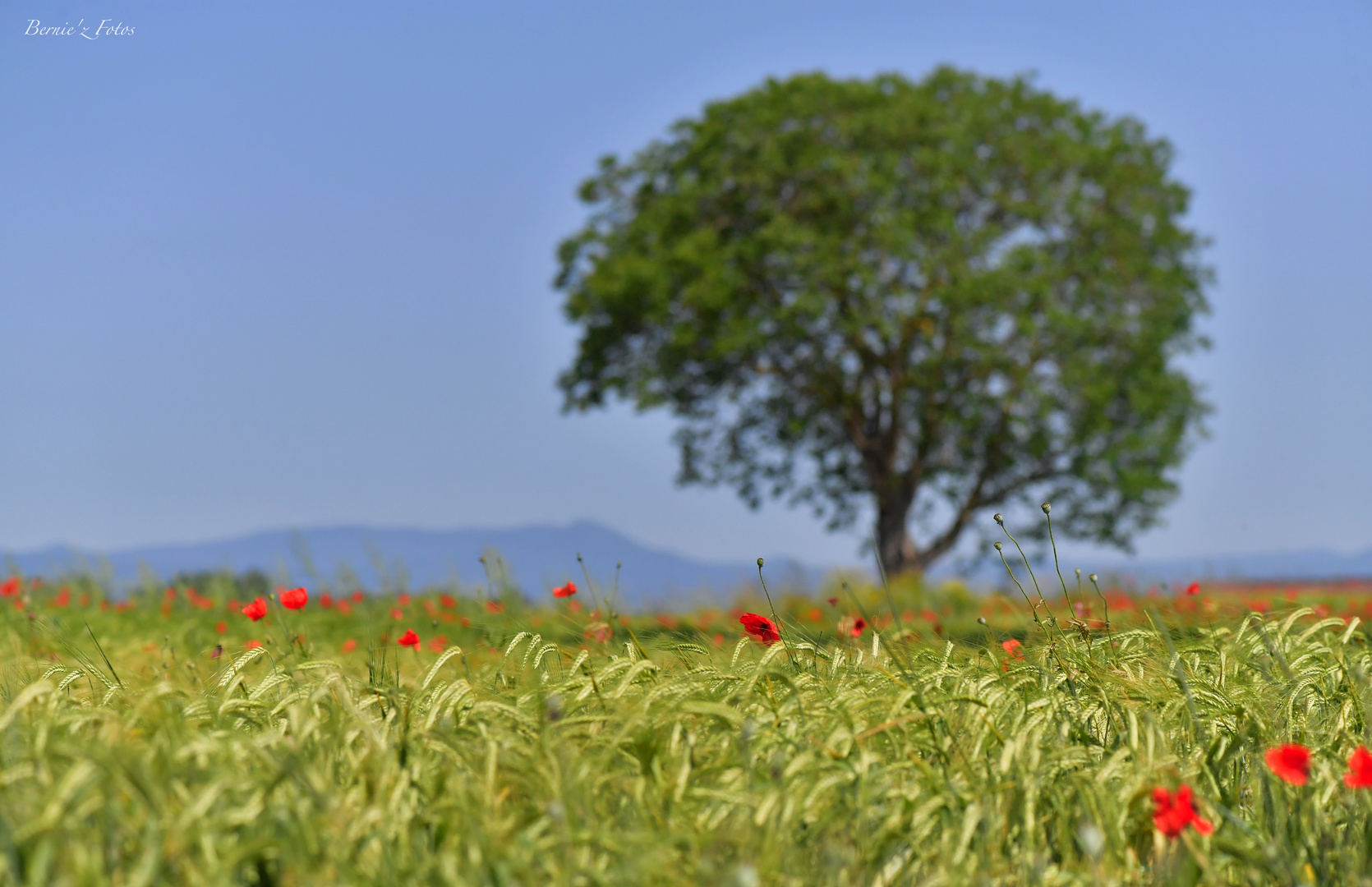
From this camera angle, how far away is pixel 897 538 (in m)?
20.0

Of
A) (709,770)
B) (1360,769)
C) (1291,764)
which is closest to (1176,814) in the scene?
(1291,764)

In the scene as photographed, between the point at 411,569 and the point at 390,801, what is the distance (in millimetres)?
7472

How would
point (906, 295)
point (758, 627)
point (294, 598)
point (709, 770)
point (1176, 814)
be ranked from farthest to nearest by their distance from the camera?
1. point (906, 295)
2. point (294, 598)
3. point (758, 627)
4. point (709, 770)
5. point (1176, 814)

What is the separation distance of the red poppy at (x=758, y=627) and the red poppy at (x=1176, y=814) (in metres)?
1.56

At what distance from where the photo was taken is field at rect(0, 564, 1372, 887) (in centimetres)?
272

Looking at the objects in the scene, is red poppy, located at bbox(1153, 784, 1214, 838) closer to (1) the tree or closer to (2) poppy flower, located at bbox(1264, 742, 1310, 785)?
(2) poppy flower, located at bbox(1264, 742, 1310, 785)

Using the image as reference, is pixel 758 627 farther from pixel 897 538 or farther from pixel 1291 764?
pixel 897 538

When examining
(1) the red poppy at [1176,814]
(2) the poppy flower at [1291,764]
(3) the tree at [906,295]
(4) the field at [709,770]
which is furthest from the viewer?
(3) the tree at [906,295]

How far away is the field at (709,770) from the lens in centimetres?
272

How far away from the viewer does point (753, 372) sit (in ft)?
65.8

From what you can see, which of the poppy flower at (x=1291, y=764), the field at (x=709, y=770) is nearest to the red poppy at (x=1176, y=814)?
the field at (x=709, y=770)

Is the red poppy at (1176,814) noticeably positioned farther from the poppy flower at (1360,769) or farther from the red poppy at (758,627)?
the red poppy at (758,627)

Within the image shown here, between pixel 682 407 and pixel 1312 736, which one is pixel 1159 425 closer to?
pixel 682 407

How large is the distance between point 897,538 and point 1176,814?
17.2 m
